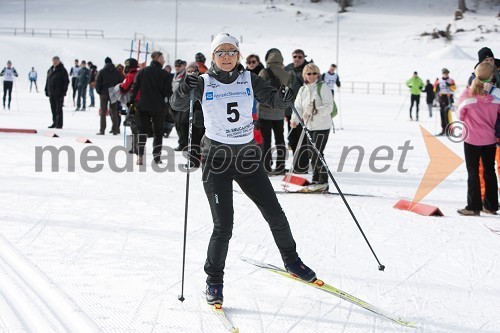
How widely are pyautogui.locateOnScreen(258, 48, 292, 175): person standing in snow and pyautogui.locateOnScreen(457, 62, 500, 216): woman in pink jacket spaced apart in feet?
9.03

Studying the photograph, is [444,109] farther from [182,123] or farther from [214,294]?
[214,294]

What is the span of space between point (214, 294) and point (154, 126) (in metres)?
6.58

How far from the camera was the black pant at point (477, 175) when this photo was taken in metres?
6.64

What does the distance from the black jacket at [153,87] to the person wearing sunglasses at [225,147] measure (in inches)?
236

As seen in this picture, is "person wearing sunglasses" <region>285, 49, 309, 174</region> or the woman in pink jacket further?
"person wearing sunglasses" <region>285, 49, 309, 174</region>

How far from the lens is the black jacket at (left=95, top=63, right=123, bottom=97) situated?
1393 cm

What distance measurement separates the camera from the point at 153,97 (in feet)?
32.3

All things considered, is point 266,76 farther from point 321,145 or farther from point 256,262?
point 256,262

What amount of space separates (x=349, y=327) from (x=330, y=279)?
3.06 feet

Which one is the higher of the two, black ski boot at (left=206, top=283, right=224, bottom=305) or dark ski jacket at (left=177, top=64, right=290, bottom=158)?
dark ski jacket at (left=177, top=64, right=290, bottom=158)

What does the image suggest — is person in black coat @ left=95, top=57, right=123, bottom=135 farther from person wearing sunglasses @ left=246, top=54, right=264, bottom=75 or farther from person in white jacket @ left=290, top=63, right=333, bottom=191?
person in white jacket @ left=290, top=63, right=333, bottom=191

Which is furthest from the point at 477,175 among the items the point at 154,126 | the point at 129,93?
the point at 129,93

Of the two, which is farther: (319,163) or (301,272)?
(319,163)

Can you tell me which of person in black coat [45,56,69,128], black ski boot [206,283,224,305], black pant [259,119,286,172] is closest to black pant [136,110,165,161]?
black pant [259,119,286,172]
